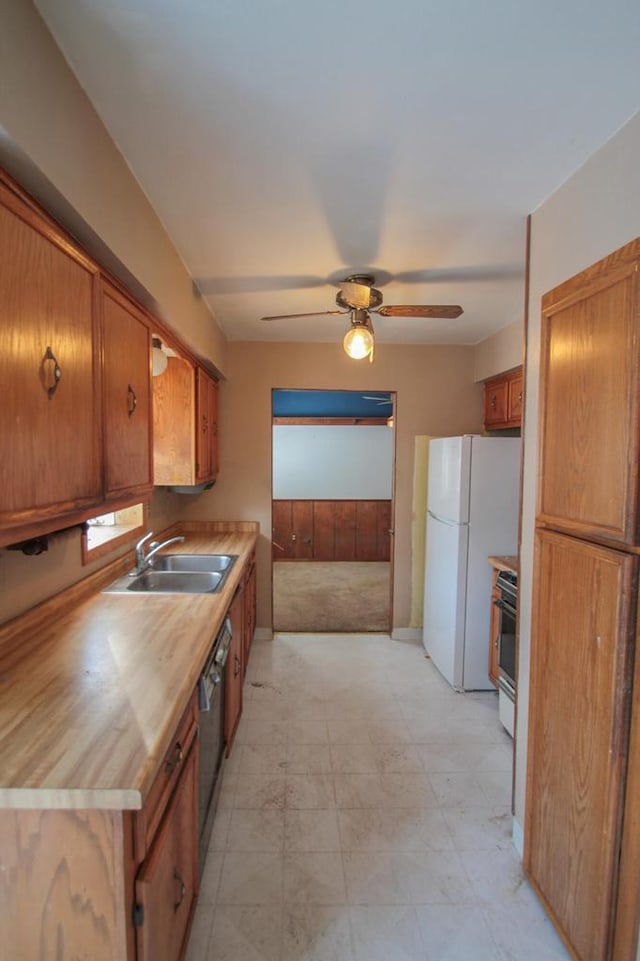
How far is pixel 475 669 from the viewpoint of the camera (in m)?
2.80

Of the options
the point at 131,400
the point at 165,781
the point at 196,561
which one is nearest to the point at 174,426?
the point at 196,561

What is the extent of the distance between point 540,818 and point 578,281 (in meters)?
1.77

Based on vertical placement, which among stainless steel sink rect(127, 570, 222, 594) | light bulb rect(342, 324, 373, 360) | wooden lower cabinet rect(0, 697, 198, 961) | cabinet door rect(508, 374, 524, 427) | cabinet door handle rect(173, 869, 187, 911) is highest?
light bulb rect(342, 324, 373, 360)

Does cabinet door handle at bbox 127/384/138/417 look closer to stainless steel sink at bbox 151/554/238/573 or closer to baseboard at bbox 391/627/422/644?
stainless steel sink at bbox 151/554/238/573

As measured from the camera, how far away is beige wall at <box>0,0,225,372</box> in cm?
85

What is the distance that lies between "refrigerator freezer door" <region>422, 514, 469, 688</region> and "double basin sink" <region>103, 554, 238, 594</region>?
1.43 metres

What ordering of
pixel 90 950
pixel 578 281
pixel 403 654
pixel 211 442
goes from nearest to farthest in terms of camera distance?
pixel 90 950, pixel 578 281, pixel 211 442, pixel 403 654

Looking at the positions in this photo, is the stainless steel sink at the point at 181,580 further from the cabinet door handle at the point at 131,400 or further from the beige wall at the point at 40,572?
the cabinet door handle at the point at 131,400

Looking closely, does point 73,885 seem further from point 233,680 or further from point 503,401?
point 503,401

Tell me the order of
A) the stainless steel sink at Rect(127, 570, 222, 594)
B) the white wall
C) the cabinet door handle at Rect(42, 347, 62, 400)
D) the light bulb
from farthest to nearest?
the white wall → the stainless steel sink at Rect(127, 570, 222, 594) → the light bulb → the cabinet door handle at Rect(42, 347, 62, 400)

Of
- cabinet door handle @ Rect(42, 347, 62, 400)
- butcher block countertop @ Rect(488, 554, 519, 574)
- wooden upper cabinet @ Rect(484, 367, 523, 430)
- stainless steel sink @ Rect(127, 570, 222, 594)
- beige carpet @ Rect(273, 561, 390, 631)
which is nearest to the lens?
cabinet door handle @ Rect(42, 347, 62, 400)

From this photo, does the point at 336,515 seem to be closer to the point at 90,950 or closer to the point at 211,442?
the point at 211,442

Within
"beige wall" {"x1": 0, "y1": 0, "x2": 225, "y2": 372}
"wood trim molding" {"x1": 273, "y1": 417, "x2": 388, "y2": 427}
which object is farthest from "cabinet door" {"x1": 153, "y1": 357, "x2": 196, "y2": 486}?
"wood trim molding" {"x1": 273, "y1": 417, "x2": 388, "y2": 427}

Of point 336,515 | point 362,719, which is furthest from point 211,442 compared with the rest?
point 336,515
